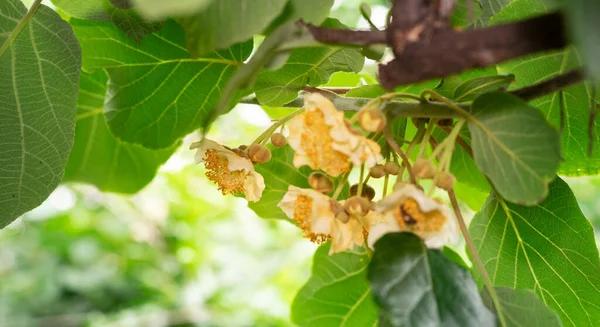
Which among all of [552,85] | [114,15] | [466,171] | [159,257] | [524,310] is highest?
[159,257]

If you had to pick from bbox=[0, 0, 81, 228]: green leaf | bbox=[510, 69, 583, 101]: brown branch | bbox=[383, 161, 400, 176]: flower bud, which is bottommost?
bbox=[510, 69, 583, 101]: brown branch

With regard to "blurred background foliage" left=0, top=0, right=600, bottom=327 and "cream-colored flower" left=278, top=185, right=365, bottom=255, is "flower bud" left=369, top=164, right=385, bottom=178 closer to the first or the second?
"cream-colored flower" left=278, top=185, right=365, bottom=255

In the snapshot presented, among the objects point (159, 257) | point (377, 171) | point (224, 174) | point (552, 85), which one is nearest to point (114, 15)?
point (224, 174)

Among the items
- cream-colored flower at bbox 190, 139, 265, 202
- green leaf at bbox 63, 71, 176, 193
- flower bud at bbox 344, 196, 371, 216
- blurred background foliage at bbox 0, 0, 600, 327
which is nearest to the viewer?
Result: flower bud at bbox 344, 196, 371, 216

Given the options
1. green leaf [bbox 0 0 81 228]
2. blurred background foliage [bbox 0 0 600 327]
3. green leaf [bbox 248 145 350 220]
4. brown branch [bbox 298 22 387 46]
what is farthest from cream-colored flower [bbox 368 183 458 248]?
blurred background foliage [bbox 0 0 600 327]

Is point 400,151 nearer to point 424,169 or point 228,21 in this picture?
point 424,169

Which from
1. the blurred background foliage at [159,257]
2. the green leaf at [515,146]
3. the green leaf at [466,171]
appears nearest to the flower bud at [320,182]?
the green leaf at [515,146]

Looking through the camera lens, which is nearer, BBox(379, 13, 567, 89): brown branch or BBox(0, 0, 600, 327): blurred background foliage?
BBox(379, 13, 567, 89): brown branch

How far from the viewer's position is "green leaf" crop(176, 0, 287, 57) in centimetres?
42

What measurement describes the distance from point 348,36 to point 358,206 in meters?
0.16

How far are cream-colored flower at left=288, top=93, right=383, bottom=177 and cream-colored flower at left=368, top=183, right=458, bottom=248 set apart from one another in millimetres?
35

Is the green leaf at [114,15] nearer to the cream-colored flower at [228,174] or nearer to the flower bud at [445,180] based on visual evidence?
the cream-colored flower at [228,174]

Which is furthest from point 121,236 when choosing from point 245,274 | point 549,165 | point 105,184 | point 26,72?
point 549,165

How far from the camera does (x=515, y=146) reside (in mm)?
424
